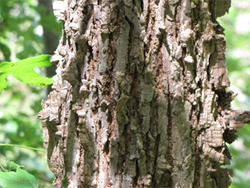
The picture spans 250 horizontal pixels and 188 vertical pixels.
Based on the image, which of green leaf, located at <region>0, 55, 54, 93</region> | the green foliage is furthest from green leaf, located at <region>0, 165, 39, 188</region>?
green leaf, located at <region>0, 55, 54, 93</region>

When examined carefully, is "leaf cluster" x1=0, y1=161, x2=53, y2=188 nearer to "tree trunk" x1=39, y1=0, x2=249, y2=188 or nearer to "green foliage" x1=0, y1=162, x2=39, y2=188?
"green foliage" x1=0, y1=162, x2=39, y2=188

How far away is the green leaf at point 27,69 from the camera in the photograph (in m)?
0.96

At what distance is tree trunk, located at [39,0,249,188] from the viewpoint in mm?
786

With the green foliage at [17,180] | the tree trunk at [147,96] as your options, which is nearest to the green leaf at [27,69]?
the tree trunk at [147,96]

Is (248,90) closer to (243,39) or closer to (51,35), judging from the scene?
(243,39)

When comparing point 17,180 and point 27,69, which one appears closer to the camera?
point 17,180

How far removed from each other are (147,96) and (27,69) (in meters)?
0.48

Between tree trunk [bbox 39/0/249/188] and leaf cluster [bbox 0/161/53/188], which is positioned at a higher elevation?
tree trunk [bbox 39/0/249/188]

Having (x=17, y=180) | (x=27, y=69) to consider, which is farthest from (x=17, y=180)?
(x=27, y=69)

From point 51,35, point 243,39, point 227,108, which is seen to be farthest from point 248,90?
point 227,108

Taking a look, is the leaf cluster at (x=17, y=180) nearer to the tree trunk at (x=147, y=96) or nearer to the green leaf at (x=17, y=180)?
the green leaf at (x=17, y=180)

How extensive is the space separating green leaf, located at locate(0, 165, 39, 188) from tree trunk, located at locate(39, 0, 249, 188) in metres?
0.13

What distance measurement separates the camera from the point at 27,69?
A: 98 cm

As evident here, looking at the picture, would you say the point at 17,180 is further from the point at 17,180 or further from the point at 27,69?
the point at 27,69
